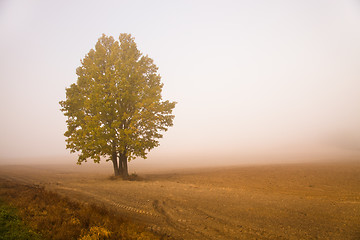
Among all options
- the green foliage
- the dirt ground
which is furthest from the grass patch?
the dirt ground

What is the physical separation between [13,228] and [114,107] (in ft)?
46.6

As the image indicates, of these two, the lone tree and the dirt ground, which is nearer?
the dirt ground

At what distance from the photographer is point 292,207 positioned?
10.2 meters

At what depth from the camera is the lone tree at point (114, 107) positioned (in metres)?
18.7

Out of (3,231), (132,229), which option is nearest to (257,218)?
(132,229)

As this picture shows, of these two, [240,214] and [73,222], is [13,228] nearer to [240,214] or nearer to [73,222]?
[73,222]

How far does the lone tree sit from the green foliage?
1057 centimetres

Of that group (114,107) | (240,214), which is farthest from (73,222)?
(114,107)

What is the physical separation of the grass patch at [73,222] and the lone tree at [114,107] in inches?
371

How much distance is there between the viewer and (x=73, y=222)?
23.2ft

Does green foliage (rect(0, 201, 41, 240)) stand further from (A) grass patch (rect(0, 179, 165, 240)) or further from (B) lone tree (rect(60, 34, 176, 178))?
(B) lone tree (rect(60, 34, 176, 178))

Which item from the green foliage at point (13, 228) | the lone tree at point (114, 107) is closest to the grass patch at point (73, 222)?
the green foliage at point (13, 228)

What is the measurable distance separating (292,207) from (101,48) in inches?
918

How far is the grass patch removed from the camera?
249 inches
